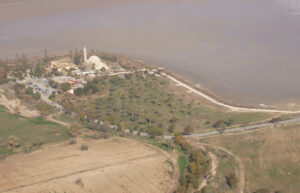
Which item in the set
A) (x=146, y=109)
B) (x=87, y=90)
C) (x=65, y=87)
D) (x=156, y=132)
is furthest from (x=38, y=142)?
(x=65, y=87)

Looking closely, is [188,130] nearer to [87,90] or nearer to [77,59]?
[87,90]

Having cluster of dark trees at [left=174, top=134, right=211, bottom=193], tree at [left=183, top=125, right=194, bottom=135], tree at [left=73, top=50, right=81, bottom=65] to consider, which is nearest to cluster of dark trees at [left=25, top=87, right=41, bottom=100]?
tree at [left=73, top=50, right=81, bottom=65]

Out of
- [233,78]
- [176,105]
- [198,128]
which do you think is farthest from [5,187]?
[233,78]

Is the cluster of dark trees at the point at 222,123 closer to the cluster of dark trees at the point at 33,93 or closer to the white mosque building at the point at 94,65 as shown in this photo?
the cluster of dark trees at the point at 33,93

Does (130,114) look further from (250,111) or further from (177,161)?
(250,111)

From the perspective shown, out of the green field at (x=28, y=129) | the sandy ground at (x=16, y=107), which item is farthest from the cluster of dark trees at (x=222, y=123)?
the sandy ground at (x=16, y=107)
